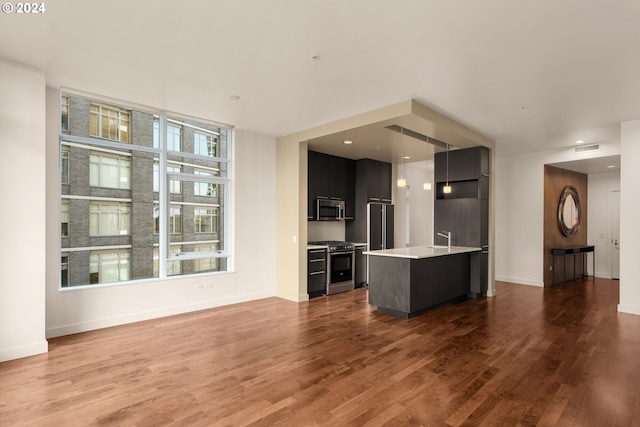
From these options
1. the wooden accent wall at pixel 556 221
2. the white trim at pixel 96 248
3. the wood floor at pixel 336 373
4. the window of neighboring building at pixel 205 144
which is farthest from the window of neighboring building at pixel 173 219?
the wooden accent wall at pixel 556 221

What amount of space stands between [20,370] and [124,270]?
1710 mm

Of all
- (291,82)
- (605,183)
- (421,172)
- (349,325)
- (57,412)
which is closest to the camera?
(57,412)

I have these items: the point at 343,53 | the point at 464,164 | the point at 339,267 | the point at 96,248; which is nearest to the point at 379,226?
the point at 339,267

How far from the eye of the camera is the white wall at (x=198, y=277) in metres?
4.00

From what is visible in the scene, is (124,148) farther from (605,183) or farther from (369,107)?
(605,183)

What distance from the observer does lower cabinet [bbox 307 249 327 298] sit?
6109mm

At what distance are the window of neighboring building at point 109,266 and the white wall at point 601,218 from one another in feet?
33.8

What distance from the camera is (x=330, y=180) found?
274 inches

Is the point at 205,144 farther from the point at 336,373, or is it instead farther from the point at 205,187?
the point at 336,373

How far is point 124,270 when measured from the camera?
15.5 feet

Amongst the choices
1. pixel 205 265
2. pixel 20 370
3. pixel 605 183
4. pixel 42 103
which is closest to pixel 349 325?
pixel 205 265

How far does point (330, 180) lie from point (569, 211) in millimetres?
5888

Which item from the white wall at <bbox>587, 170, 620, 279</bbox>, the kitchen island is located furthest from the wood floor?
the white wall at <bbox>587, 170, 620, 279</bbox>

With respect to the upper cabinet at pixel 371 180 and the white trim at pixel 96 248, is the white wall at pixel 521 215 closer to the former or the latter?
the upper cabinet at pixel 371 180
